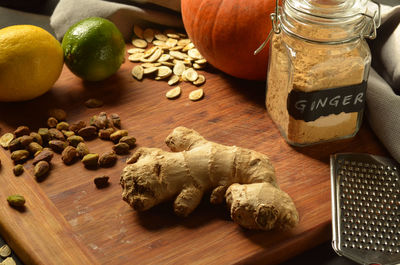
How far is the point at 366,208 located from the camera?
96 centimetres

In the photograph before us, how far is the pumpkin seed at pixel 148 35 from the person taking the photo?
1419 millimetres

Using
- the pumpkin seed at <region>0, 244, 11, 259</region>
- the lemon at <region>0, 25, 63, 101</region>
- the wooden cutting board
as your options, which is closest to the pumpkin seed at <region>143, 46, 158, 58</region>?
the wooden cutting board

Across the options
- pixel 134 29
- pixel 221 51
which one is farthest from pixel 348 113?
pixel 134 29

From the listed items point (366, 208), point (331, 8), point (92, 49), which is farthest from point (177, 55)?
point (366, 208)

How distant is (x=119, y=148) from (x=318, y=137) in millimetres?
402

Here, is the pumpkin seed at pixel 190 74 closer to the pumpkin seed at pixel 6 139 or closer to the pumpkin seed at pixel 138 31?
the pumpkin seed at pixel 138 31

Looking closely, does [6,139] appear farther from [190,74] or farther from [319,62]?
[319,62]

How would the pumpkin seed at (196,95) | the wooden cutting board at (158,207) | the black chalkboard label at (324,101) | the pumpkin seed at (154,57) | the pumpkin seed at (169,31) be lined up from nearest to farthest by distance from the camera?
the wooden cutting board at (158,207) < the black chalkboard label at (324,101) < the pumpkin seed at (196,95) < the pumpkin seed at (154,57) < the pumpkin seed at (169,31)

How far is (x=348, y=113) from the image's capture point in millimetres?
1072

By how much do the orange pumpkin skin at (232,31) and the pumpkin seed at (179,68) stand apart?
0.30 ft

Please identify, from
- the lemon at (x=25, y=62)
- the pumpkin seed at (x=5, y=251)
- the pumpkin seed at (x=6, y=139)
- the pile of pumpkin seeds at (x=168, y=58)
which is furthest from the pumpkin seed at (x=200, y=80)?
the pumpkin seed at (x=5, y=251)

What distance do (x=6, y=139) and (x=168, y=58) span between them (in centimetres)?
45

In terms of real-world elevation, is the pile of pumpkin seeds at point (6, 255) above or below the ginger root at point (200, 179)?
below

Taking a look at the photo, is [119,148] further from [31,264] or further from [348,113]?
[348,113]
